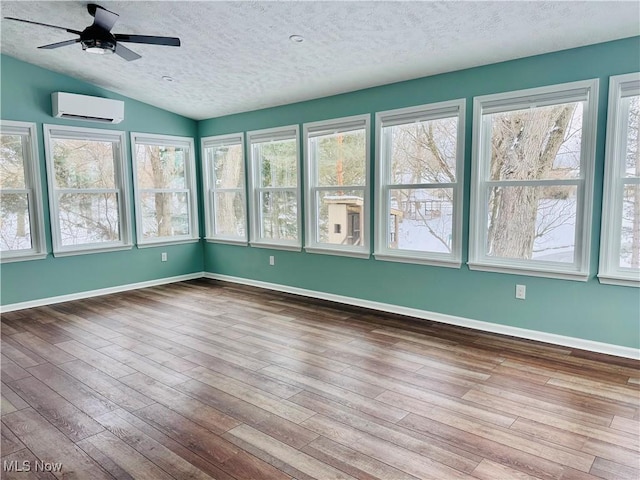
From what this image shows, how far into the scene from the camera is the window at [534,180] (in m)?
3.35

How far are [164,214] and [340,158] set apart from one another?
9.77ft

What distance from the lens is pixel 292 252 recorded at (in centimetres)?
545

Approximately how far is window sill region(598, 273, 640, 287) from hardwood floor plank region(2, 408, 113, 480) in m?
3.63

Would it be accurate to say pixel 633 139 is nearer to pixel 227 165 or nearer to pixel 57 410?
pixel 57 410

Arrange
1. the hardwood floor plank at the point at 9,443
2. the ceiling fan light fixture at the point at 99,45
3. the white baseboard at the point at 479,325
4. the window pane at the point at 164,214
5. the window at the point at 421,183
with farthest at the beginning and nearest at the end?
the window pane at the point at 164,214, the window at the point at 421,183, the white baseboard at the point at 479,325, the ceiling fan light fixture at the point at 99,45, the hardwood floor plank at the point at 9,443

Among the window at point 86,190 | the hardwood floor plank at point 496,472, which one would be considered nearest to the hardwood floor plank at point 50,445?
the hardwood floor plank at point 496,472

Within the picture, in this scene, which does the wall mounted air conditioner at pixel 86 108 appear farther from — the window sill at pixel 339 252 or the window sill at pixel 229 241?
the window sill at pixel 339 252

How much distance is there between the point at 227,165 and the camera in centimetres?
621

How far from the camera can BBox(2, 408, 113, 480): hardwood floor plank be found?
1.96 metres

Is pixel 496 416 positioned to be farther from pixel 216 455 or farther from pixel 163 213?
Answer: pixel 163 213

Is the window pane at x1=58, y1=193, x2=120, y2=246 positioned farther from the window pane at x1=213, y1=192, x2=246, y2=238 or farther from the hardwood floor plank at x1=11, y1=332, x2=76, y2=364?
the hardwood floor plank at x1=11, y1=332, x2=76, y2=364

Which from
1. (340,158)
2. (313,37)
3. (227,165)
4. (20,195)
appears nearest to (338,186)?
(340,158)

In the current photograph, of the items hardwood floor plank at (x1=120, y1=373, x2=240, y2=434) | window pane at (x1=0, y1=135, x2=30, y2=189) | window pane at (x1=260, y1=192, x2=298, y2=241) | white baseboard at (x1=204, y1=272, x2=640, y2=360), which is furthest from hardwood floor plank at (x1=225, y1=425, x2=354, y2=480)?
window pane at (x1=0, y1=135, x2=30, y2=189)

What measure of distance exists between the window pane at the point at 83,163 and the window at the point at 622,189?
566 centimetres
